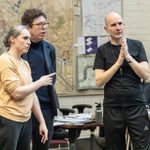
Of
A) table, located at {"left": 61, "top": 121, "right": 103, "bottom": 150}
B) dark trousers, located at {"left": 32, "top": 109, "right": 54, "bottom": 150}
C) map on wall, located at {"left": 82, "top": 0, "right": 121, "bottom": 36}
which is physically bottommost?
table, located at {"left": 61, "top": 121, "right": 103, "bottom": 150}

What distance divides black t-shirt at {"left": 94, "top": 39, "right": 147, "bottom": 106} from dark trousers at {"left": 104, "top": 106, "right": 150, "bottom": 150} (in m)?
0.06

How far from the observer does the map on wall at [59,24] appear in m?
4.85

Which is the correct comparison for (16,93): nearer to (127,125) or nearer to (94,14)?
(127,125)

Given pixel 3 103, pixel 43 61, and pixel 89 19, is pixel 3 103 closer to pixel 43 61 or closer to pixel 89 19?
pixel 43 61

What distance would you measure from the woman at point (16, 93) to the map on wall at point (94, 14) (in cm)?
249

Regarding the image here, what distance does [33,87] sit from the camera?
255 cm

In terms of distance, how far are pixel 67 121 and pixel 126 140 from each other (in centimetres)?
93

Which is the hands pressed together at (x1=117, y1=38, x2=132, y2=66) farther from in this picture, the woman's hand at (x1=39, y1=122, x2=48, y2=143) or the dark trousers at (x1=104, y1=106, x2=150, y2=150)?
the woman's hand at (x1=39, y1=122, x2=48, y2=143)

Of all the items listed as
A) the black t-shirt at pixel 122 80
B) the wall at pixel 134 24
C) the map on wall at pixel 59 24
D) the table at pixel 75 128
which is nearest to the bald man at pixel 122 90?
the black t-shirt at pixel 122 80

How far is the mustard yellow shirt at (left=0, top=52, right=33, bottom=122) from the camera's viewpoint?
99.3 inches

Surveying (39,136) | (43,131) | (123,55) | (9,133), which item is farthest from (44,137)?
(123,55)

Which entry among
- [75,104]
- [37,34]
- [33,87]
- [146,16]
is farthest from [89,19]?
[33,87]

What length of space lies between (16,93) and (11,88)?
0.15 ft

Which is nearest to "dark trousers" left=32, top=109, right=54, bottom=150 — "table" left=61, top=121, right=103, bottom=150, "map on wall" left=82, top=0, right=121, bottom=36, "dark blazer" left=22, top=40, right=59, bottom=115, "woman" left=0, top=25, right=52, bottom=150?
"dark blazer" left=22, top=40, right=59, bottom=115
